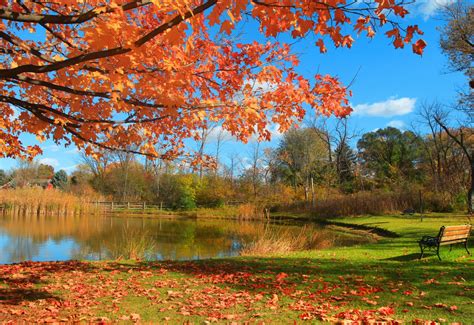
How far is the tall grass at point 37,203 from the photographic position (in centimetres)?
3281

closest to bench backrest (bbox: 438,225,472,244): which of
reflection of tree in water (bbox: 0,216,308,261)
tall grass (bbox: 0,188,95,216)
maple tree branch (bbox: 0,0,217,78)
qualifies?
reflection of tree in water (bbox: 0,216,308,261)

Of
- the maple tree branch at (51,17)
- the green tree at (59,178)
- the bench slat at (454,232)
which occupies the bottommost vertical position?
the bench slat at (454,232)

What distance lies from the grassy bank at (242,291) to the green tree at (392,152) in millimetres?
42544

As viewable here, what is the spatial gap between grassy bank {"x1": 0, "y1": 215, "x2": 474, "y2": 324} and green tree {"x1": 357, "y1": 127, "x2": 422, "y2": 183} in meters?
42.5

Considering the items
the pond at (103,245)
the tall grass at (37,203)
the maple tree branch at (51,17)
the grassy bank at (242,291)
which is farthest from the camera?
the tall grass at (37,203)

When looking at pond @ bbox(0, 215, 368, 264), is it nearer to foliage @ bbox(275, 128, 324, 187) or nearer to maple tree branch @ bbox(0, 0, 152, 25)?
maple tree branch @ bbox(0, 0, 152, 25)

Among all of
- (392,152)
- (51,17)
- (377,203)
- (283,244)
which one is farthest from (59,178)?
(51,17)

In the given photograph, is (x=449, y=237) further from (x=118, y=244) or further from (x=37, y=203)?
(x=37, y=203)

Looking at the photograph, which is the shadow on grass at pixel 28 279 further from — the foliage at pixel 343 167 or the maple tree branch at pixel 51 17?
the foliage at pixel 343 167

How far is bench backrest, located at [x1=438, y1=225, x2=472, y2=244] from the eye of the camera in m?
9.05

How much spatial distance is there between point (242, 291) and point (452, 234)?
6040mm

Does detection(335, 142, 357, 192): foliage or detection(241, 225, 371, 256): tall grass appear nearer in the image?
detection(241, 225, 371, 256): tall grass

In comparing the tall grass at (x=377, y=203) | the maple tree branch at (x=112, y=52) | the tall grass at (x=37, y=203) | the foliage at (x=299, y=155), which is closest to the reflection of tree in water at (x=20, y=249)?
the maple tree branch at (x=112, y=52)

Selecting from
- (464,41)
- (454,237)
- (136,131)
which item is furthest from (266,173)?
(136,131)
